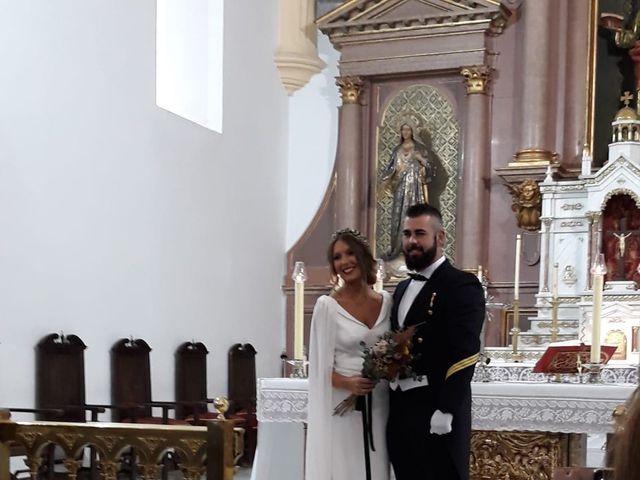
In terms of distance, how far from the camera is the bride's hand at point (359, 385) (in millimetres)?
3939

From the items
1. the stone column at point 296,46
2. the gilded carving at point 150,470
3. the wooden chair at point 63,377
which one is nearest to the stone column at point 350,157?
the stone column at point 296,46

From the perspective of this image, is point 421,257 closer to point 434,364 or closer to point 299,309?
point 434,364

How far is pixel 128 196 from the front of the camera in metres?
8.84

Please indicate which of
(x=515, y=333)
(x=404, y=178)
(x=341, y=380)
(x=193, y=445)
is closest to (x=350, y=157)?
(x=404, y=178)

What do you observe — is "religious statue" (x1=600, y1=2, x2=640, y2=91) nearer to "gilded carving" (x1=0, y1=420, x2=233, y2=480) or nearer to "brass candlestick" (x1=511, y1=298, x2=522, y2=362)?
"brass candlestick" (x1=511, y1=298, x2=522, y2=362)

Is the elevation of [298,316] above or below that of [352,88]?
below

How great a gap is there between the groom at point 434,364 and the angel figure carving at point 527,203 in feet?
19.7

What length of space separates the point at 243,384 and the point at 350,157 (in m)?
2.80

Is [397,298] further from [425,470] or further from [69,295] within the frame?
[69,295]

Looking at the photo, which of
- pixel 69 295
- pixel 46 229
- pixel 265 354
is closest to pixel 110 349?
pixel 69 295

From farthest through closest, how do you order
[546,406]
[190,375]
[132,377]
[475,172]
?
[475,172] < [190,375] < [132,377] < [546,406]

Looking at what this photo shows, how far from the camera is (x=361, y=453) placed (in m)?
4.05

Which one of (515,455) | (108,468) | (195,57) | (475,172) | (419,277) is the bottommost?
(515,455)

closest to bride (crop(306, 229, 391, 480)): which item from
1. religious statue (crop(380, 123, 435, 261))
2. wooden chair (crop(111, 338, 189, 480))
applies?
wooden chair (crop(111, 338, 189, 480))
